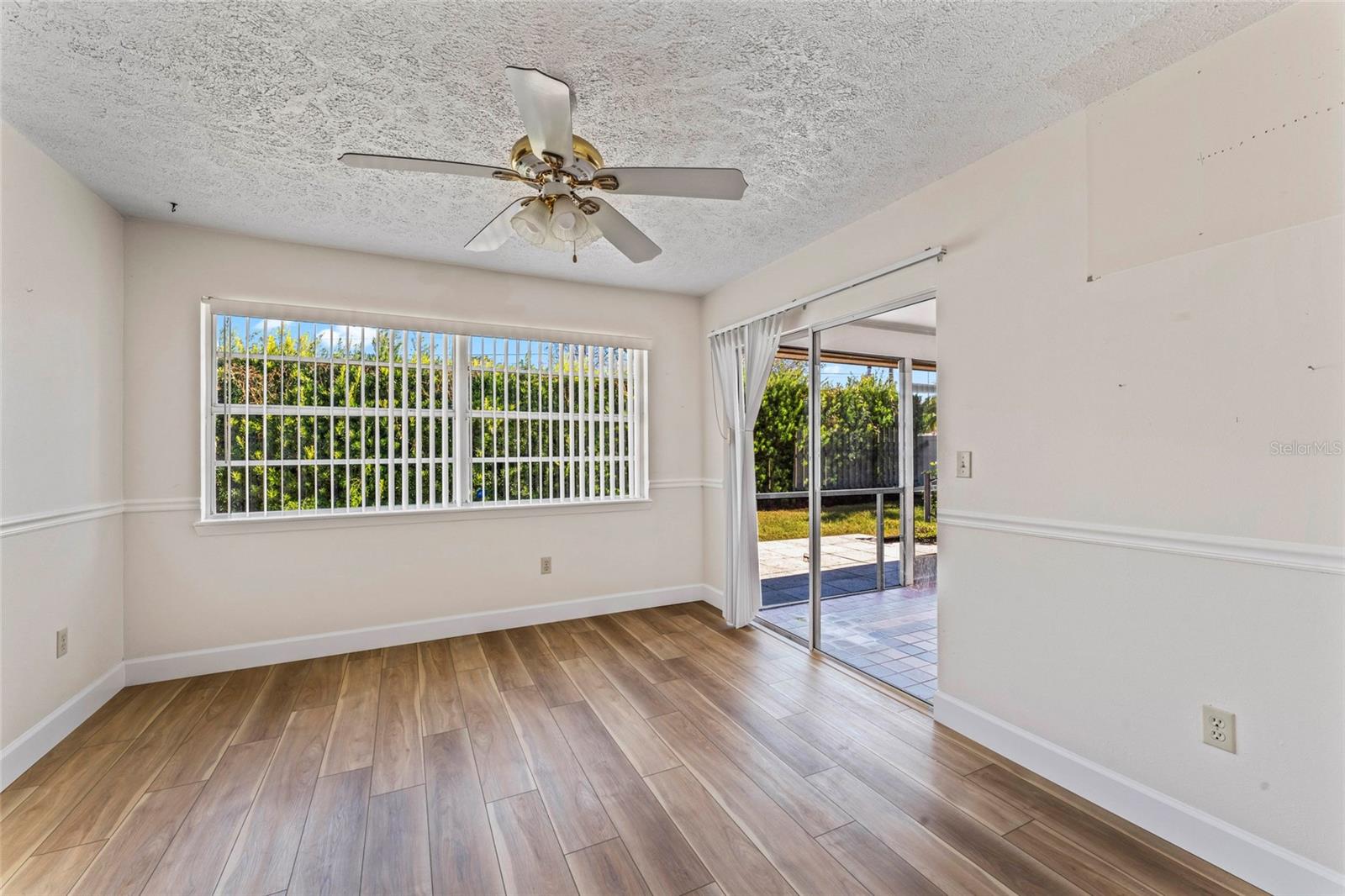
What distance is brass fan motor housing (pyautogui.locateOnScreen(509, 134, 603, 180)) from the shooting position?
5.79 ft

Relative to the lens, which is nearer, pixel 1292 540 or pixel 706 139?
pixel 1292 540

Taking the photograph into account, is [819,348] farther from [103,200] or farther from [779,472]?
[103,200]

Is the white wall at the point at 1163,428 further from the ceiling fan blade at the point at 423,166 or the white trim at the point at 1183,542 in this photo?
the ceiling fan blade at the point at 423,166

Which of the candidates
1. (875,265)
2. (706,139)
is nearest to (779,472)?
(875,265)

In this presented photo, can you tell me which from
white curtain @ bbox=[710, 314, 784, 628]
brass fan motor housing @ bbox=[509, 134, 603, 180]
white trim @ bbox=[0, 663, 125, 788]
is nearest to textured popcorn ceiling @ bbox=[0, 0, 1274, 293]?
brass fan motor housing @ bbox=[509, 134, 603, 180]

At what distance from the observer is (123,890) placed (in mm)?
1572

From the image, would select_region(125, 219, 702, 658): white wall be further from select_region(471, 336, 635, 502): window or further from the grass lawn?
the grass lawn

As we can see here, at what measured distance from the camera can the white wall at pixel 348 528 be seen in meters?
2.99

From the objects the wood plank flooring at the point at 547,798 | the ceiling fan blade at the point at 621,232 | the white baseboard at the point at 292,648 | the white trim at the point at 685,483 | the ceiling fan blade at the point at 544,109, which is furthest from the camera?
the white trim at the point at 685,483

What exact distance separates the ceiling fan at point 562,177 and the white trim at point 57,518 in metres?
1.95

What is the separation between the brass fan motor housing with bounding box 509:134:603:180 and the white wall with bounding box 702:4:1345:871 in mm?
1623

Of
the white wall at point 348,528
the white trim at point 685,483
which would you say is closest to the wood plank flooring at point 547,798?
the white wall at point 348,528

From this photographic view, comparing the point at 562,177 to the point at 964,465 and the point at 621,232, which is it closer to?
the point at 621,232

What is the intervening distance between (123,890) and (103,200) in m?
2.95
